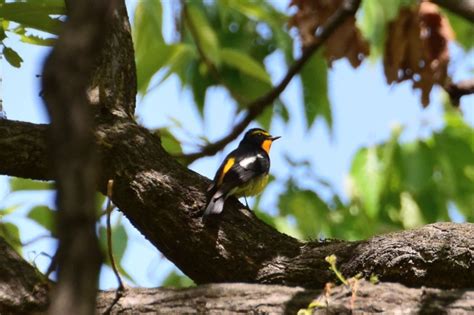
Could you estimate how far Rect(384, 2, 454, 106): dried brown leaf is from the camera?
220 inches

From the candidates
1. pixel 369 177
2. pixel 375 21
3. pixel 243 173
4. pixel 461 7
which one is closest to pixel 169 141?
pixel 243 173

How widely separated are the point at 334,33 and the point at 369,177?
5.39 feet

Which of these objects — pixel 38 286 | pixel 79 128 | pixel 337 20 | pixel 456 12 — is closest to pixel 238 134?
pixel 337 20

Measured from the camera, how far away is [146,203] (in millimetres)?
3559

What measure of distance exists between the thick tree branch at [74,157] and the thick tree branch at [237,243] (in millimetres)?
2456

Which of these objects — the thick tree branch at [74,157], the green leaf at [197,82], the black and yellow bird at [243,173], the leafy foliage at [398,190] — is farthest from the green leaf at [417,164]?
the thick tree branch at [74,157]

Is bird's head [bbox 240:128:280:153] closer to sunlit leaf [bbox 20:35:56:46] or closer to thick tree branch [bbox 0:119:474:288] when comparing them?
thick tree branch [bbox 0:119:474:288]

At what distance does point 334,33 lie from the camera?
6.01 m

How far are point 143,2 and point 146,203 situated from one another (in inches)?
83.2

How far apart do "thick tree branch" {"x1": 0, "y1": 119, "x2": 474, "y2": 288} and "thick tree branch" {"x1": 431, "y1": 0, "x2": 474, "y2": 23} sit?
94.8 inches

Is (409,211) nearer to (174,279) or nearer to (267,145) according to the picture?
(267,145)

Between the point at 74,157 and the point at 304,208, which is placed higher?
the point at 304,208

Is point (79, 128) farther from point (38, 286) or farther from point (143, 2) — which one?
point (143, 2)

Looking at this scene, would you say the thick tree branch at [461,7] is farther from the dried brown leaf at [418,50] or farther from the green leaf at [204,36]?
the green leaf at [204,36]
